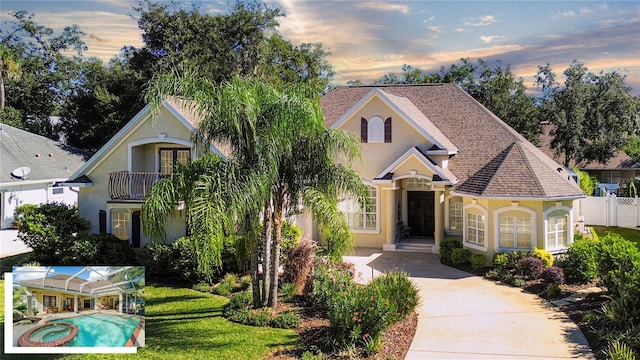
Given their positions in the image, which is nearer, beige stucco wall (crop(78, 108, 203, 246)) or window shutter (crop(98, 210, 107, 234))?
beige stucco wall (crop(78, 108, 203, 246))

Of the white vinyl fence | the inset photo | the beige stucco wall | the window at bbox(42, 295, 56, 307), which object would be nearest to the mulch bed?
the inset photo

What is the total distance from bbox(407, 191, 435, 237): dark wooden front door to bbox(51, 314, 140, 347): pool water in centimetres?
1524

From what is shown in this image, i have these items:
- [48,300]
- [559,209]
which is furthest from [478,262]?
[48,300]

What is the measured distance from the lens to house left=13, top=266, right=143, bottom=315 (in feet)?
29.1

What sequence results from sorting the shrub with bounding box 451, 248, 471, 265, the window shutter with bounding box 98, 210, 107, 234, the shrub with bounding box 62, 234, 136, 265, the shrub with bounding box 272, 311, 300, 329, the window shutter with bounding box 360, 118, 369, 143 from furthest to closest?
1. the window shutter with bounding box 360, 118, 369, 143
2. the window shutter with bounding box 98, 210, 107, 234
3. the shrub with bounding box 451, 248, 471, 265
4. the shrub with bounding box 62, 234, 136, 265
5. the shrub with bounding box 272, 311, 300, 329

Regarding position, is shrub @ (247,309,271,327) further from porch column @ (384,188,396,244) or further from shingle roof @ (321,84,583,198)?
porch column @ (384,188,396,244)

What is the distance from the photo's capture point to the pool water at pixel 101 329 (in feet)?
28.8

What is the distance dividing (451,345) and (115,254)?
11.9m

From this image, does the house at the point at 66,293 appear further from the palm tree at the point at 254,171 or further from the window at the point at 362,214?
the window at the point at 362,214

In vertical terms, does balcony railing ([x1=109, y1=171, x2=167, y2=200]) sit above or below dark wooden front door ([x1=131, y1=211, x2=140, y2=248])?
above

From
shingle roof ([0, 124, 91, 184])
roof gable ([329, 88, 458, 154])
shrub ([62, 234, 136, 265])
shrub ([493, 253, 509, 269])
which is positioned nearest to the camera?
shrub ([493, 253, 509, 269])

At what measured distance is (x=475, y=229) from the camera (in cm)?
1823

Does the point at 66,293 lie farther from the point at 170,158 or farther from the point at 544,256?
the point at 544,256

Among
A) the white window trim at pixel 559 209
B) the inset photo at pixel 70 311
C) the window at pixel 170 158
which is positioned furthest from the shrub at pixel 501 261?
the window at pixel 170 158
